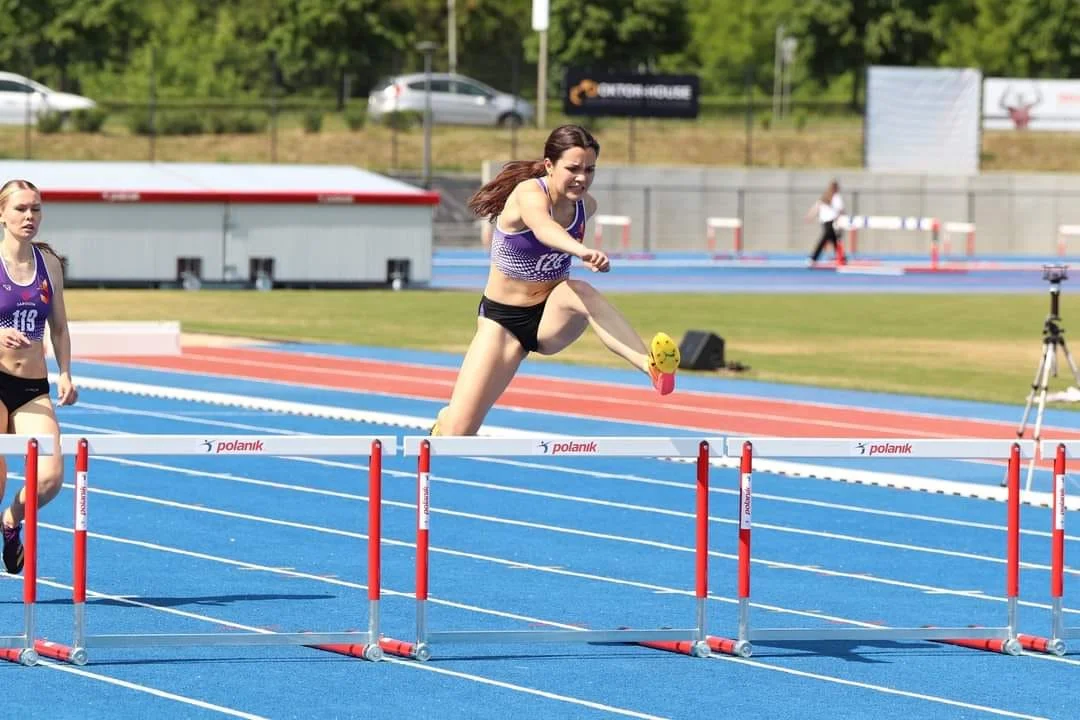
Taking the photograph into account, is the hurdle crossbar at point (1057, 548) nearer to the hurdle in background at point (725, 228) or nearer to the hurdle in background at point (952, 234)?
the hurdle in background at point (725, 228)

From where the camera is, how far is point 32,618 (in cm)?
812

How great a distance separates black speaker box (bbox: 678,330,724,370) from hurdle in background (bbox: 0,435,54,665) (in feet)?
47.6

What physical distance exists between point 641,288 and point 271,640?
95.0 ft

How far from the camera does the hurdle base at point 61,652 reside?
8188 millimetres

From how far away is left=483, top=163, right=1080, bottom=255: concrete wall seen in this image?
5297 centimetres

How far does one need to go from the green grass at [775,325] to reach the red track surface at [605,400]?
196cm

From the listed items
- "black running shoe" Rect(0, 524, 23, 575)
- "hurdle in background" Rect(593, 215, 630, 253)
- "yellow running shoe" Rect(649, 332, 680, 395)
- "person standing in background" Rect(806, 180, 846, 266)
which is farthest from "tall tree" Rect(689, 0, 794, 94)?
"yellow running shoe" Rect(649, 332, 680, 395)

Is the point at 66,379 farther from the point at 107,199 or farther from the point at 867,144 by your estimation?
the point at 867,144

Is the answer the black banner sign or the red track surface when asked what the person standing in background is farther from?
the red track surface

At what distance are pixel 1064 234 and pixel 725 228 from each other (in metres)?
9.07

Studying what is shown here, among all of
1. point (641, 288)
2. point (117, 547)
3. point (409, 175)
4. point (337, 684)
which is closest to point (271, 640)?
point (337, 684)

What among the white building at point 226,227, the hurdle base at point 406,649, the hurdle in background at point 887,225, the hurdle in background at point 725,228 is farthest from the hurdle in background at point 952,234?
the hurdle base at point 406,649

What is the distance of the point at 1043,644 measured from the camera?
8.88 m

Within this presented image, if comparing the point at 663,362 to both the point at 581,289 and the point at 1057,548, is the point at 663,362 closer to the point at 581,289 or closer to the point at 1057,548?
the point at 581,289
